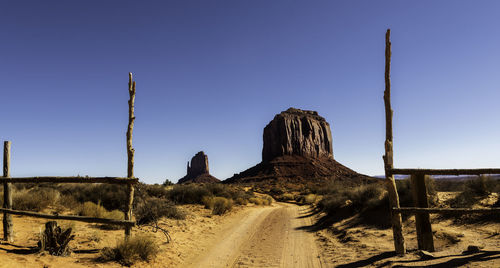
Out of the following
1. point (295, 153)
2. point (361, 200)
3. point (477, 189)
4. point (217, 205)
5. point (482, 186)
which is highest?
point (295, 153)

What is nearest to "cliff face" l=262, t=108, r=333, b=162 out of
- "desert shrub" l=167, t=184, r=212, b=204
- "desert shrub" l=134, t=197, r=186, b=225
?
"desert shrub" l=167, t=184, r=212, b=204

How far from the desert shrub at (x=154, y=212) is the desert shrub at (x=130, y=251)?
11.0 feet

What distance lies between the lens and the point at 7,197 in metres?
7.15

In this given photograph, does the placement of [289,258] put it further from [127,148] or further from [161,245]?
[127,148]

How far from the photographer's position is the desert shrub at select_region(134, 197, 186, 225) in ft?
33.7

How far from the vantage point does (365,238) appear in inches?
335

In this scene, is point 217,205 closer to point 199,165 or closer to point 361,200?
point 361,200

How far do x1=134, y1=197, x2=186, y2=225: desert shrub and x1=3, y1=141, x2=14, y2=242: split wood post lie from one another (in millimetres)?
3727

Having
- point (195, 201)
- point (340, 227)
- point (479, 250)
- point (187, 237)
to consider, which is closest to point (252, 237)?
point (187, 237)

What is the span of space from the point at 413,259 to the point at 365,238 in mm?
3043

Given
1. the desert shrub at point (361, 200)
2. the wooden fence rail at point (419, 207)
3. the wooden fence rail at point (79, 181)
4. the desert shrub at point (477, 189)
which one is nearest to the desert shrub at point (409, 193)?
the desert shrub at point (477, 189)

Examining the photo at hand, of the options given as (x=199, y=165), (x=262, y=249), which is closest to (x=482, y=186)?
(x=262, y=249)

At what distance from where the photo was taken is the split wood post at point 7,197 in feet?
22.2

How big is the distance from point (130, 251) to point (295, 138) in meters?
89.8
